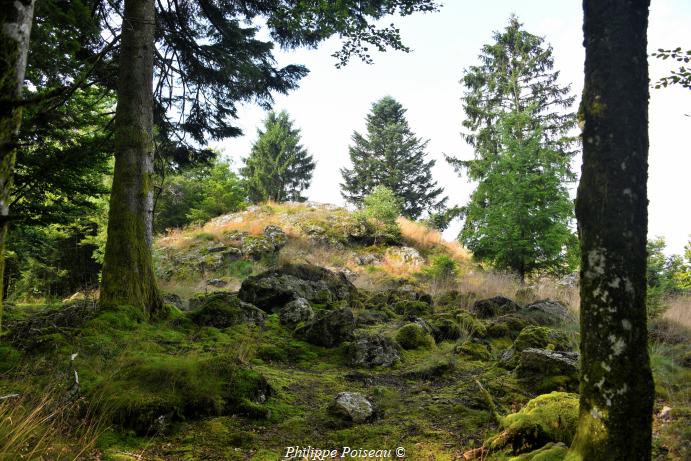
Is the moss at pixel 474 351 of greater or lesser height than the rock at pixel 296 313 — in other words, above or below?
below

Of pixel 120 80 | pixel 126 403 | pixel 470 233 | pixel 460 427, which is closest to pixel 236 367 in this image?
pixel 126 403

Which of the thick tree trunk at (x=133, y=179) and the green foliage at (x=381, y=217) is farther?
the green foliage at (x=381, y=217)

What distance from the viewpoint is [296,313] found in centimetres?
741

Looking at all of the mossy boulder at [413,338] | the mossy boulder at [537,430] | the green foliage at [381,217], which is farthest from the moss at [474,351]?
the green foliage at [381,217]

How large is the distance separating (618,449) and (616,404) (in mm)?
209

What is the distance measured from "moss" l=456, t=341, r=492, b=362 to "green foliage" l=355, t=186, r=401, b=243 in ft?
Answer: 44.7

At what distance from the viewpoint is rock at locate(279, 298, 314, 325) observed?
24.0ft

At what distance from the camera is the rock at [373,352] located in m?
5.61

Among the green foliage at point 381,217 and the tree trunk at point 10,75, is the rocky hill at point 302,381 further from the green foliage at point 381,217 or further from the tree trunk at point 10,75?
the green foliage at point 381,217

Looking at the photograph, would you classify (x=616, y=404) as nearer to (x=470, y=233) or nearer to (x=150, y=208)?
(x=150, y=208)

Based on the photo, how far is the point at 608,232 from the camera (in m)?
2.26

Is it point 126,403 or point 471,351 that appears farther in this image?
point 471,351

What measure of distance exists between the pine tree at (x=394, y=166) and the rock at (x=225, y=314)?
28.3m

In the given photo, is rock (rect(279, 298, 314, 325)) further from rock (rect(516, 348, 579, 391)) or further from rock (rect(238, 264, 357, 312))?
rock (rect(516, 348, 579, 391))
